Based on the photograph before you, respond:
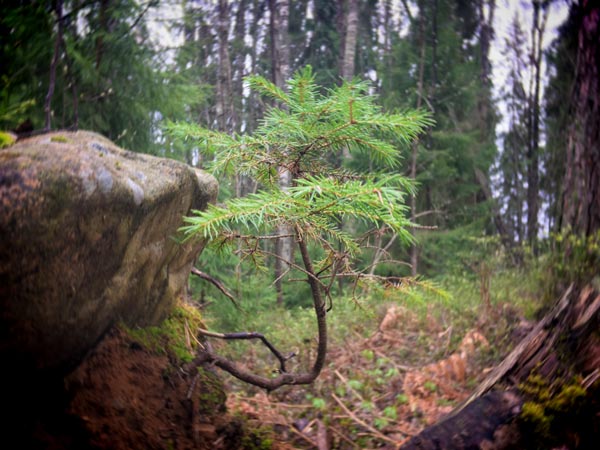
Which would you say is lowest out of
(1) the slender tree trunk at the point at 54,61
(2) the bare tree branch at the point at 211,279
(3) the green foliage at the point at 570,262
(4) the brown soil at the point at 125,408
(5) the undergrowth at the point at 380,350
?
(5) the undergrowth at the point at 380,350

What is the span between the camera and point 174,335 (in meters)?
2.64

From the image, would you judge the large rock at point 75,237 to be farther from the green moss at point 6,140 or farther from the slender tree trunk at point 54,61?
the slender tree trunk at point 54,61

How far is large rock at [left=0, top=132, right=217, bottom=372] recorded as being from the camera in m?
1.33

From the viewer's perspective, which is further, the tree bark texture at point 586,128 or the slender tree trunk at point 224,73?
the slender tree trunk at point 224,73

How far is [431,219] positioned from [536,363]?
5.78 metres

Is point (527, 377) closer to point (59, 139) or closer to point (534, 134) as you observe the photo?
point (59, 139)

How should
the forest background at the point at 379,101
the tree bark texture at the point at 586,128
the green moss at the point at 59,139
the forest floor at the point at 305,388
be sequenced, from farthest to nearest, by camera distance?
the forest background at the point at 379,101 < the tree bark texture at the point at 586,128 < the forest floor at the point at 305,388 < the green moss at the point at 59,139

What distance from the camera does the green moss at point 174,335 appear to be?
94.1 inches

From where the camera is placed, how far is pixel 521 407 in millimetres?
1980

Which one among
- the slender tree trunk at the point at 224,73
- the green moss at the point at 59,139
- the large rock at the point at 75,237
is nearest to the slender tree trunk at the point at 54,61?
the large rock at the point at 75,237

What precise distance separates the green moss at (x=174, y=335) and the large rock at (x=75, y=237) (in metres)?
0.21

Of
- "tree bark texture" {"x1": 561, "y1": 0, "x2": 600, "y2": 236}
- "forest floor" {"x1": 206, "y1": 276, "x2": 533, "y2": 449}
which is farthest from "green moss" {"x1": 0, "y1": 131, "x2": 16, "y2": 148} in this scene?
"tree bark texture" {"x1": 561, "y1": 0, "x2": 600, "y2": 236}

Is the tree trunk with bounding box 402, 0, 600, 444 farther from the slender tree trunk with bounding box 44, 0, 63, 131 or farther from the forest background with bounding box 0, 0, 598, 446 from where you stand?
the slender tree trunk with bounding box 44, 0, 63, 131

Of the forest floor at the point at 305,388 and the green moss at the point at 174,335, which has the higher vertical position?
the green moss at the point at 174,335
